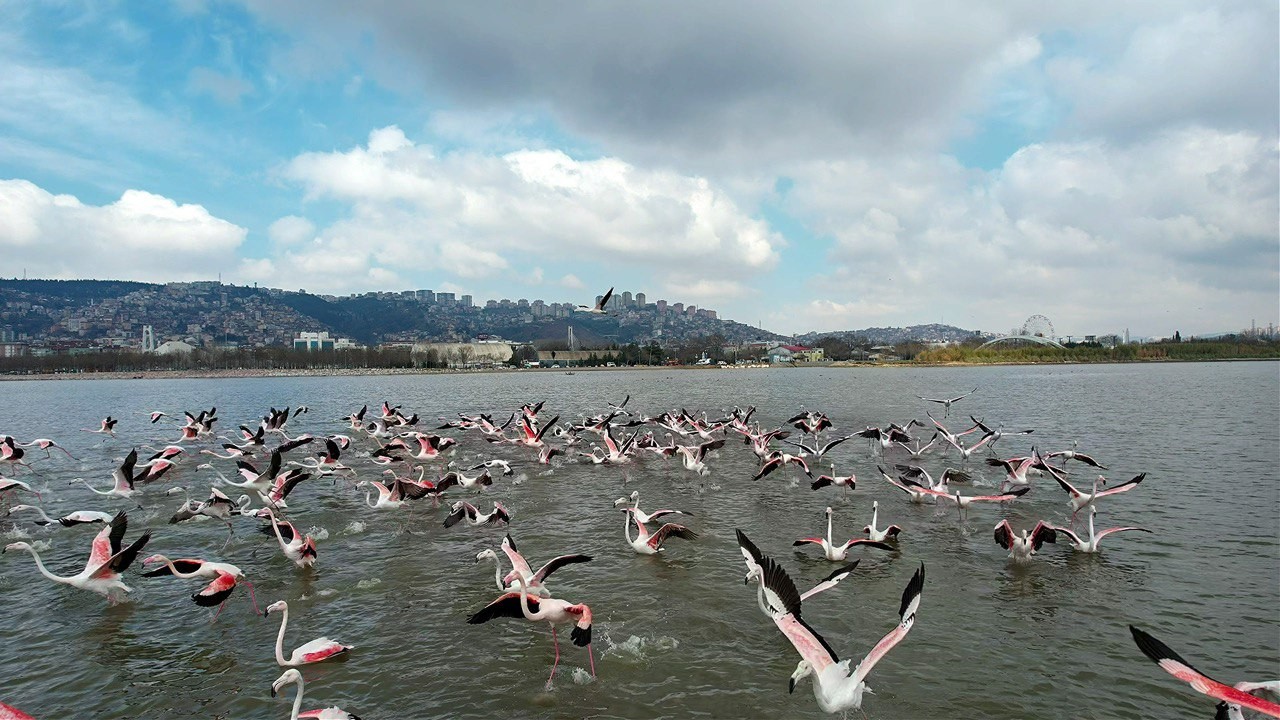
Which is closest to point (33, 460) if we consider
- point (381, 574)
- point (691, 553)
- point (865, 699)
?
point (381, 574)

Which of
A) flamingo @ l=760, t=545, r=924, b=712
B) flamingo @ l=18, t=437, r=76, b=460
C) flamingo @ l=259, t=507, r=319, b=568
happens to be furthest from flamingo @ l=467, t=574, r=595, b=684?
flamingo @ l=18, t=437, r=76, b=460

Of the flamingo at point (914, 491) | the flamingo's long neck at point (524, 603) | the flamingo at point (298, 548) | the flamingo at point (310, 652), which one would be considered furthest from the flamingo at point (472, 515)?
the flamingo at point (914, 491)

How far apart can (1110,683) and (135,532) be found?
1511 centimetres

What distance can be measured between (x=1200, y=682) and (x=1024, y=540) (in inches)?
256

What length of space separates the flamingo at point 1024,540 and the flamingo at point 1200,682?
5.46 meters

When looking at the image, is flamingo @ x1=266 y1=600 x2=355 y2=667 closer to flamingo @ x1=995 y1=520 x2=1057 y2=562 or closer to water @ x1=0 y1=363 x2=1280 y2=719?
water @ x1=0 y1=363 x2=1280 y2=719

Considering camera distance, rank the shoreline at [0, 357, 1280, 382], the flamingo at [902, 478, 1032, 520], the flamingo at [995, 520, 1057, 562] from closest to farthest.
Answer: the flamingo at [995, 520, 1057, 562]
the flamingo at [902, 478, 1032, 520]
the shoreline at [0, 357, 1280, 382]

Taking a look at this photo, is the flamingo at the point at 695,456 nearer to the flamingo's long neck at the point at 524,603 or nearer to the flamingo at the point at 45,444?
the flamingo's long neck at the point at 524,603

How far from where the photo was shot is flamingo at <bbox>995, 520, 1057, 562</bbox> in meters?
9.15

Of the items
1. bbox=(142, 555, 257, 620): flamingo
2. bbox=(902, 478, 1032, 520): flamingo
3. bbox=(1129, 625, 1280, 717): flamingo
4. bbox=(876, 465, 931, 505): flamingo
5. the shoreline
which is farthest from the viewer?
the shoreline

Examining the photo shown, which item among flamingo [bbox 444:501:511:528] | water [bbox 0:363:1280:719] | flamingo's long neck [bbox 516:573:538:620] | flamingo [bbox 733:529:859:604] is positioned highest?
flamingo [bbox 733:529:859:604]

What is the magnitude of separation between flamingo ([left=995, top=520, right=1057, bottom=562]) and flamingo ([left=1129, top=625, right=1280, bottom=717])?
215 inches

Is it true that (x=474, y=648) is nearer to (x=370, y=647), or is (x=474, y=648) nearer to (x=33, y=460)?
(x=370, y=647)

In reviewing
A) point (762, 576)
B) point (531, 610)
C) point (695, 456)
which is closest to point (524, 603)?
point (531, 610)
